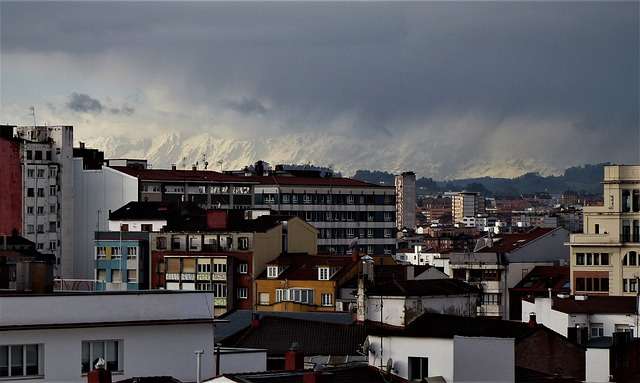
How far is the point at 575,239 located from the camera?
99.9 m

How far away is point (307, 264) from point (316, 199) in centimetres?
5717

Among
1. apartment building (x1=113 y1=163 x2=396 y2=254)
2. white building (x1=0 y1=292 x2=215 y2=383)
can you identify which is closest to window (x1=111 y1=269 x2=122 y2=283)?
apartment building (x1=113 y1=163 x2=396 y2=254)

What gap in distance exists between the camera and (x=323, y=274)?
333ft

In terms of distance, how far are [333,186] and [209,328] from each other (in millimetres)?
133154

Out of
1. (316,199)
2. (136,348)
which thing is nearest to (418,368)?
(136,348)

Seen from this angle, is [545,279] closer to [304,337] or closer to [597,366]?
[304,337]

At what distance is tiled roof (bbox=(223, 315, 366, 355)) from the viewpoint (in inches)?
2086

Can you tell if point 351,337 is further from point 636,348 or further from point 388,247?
point 388,247

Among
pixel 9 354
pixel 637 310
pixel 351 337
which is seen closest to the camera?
pixel 9 354

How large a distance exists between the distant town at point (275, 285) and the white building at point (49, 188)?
157mm

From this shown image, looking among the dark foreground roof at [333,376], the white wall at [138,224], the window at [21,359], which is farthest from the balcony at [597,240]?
the window at [21,359]

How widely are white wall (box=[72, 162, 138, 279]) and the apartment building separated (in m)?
4.69

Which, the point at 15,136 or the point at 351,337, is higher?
the point at 15,136

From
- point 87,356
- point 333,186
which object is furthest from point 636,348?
point 333,186
